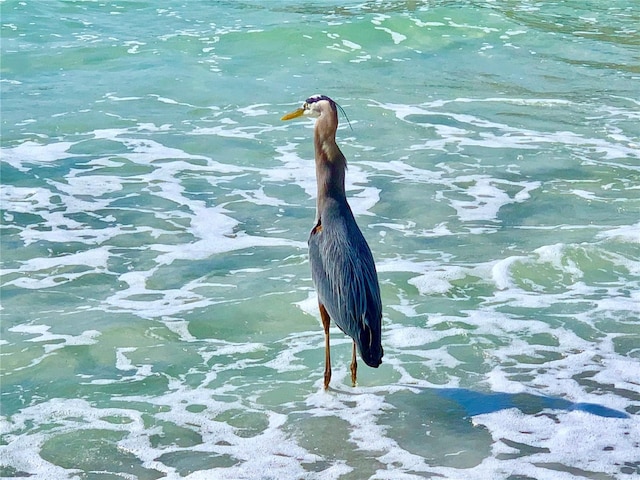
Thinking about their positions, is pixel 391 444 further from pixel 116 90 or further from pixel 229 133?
pixel 116 90

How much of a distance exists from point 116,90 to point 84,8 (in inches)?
235

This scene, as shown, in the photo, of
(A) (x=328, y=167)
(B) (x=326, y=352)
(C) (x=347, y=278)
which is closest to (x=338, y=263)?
(C) (x=347, y=278)

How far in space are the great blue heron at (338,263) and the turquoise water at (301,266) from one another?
42cm

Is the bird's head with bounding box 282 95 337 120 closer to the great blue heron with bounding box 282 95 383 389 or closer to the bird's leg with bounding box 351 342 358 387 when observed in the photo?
the great blue heron with bounding box 282 95 383 389

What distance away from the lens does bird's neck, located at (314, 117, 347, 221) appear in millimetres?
5320

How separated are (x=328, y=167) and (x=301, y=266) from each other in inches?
75.3

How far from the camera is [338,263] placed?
505 cm

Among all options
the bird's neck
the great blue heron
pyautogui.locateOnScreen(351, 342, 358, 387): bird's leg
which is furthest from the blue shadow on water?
the bird's neck

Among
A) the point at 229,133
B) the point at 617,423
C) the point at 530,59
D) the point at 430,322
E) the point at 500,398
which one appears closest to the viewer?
the point at 617,423

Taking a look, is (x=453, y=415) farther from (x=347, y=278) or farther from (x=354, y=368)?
(x=347, y=278)

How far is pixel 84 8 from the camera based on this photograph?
18.2 m

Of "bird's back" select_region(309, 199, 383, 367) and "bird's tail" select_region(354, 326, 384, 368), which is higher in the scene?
"bird's back" select_region(309, 199, 383, 367)

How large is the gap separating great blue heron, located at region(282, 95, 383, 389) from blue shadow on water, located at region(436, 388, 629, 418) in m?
0.58

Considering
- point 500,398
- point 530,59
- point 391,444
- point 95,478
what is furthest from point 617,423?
point 530,59
